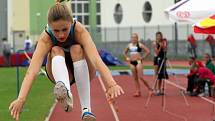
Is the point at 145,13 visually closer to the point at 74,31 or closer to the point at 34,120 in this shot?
the point at 34,120

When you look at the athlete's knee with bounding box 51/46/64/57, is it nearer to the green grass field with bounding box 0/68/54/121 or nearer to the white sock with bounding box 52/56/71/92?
the white sock with bounding box 52/56/71/92

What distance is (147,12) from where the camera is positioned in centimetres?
5394

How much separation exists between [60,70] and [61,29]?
1.75 feet

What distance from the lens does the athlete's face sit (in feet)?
25.6

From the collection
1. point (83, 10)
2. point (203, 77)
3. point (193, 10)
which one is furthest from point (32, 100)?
point (83, 10)

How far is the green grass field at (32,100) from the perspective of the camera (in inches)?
574

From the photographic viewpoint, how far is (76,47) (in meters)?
8.17

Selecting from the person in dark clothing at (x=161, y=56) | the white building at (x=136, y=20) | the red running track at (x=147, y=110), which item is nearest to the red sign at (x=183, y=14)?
the red running track at (x=147, y=110)

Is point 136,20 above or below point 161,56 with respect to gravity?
above

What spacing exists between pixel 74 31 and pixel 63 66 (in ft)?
1.70

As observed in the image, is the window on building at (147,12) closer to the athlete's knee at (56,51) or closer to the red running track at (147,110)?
the red running track at (147,110)

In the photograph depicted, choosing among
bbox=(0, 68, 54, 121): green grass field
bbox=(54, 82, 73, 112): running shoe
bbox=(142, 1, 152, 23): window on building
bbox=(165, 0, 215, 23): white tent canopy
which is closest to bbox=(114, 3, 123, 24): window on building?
bbox=(142, 1, 152, 23): window on building

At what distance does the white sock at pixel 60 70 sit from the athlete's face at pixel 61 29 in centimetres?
28

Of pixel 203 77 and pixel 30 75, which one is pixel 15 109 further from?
Answer: pixel 203 77
